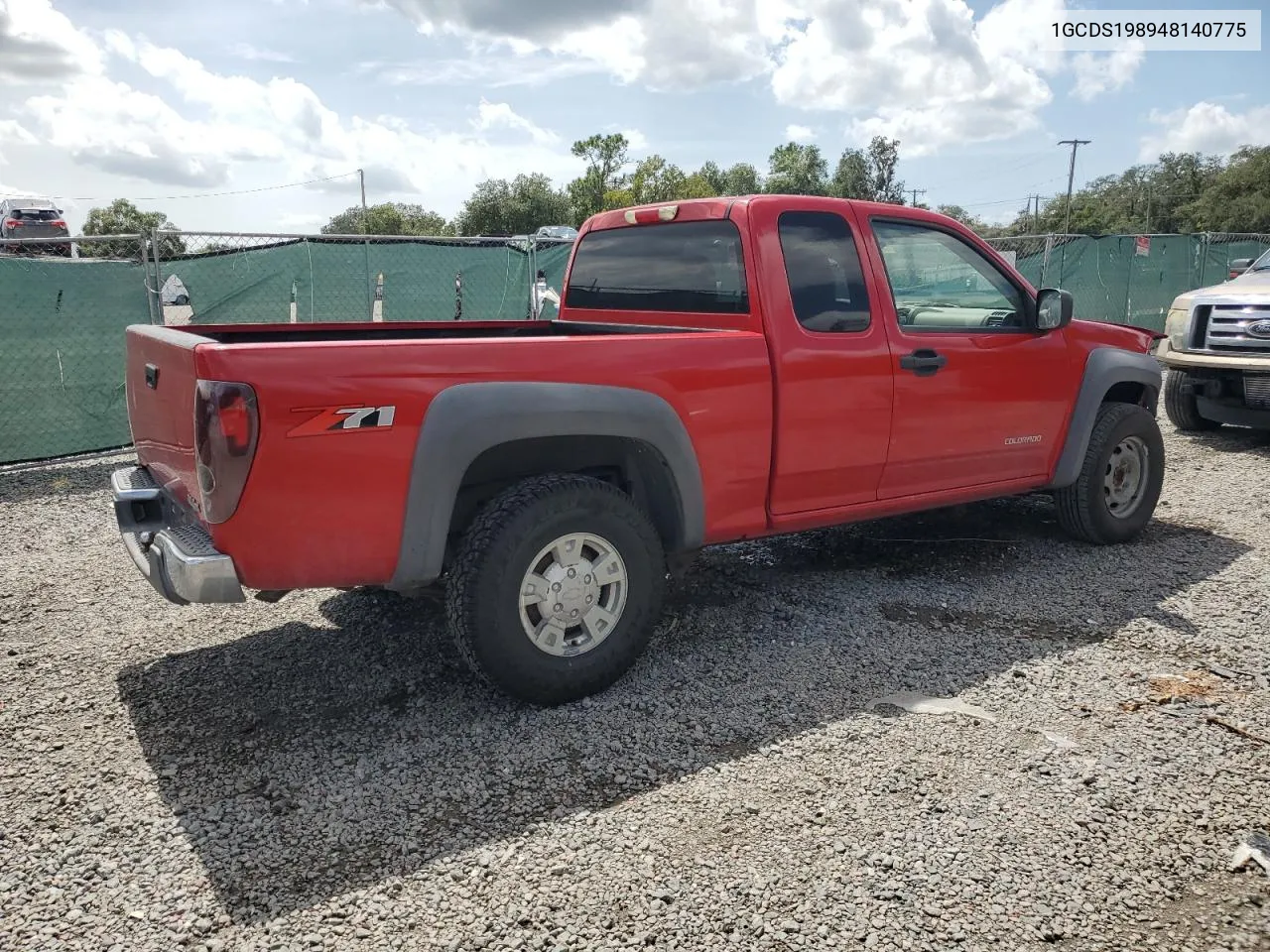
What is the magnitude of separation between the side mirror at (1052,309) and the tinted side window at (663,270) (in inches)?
69.6

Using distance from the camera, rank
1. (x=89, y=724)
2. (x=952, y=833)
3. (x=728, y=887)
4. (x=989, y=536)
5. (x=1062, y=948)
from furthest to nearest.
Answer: (x=989, y=536)
(x=89, y=724)
(x=952, y=833)
(x=728, y=887)
(x=1062, y=948)

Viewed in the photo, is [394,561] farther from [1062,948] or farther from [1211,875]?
[1211,875]

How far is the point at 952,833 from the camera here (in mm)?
2740

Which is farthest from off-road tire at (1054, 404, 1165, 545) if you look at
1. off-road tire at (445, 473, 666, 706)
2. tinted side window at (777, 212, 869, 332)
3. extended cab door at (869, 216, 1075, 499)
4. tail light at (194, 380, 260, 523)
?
tail light at (194, 380, 260, 523)

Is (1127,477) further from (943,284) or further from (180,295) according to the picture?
(180,295)

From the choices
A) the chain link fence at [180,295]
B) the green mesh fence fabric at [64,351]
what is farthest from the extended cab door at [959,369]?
the green mesh fence fabric at [64,351]

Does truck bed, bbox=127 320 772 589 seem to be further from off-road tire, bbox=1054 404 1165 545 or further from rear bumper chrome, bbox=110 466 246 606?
off-road tire, bbox=1054 404 1165 545

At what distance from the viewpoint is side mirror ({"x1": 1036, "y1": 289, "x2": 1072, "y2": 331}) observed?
474cm

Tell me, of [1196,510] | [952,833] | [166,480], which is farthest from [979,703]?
[1196,510]

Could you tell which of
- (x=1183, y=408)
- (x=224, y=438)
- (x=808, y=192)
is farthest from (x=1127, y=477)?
(x=808, y=192)

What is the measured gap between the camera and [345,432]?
2.94m

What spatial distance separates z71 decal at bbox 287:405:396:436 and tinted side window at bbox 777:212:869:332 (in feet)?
6.03

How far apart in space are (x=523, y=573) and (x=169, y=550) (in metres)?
1.15

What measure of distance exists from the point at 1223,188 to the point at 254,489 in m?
84.7
